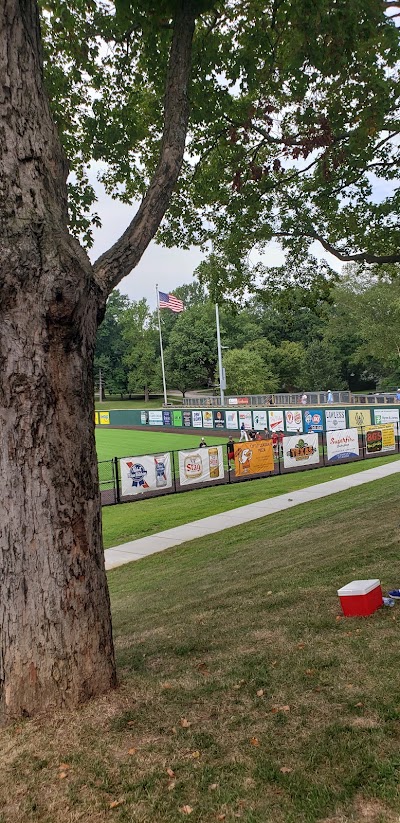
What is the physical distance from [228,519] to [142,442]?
26666mm

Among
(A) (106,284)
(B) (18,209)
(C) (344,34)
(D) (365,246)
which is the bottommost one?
(A) (106,284)

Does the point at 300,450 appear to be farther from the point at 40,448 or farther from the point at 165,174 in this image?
the point at 40,448

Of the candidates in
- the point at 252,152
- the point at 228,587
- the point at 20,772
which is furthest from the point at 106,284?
the point at 252,152

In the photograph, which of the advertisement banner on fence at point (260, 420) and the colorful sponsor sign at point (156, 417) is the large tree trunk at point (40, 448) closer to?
the advertisement banner on fence at point (260, 420)

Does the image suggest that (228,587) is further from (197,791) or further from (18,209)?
(18,209)

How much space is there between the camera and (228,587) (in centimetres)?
754

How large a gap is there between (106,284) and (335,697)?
3257 millimetres

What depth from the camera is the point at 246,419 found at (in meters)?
37.2

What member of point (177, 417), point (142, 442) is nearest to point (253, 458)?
point (142, 442)

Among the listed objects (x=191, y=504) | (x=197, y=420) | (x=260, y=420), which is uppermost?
(x=260, y=420)

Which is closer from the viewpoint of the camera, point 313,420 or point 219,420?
point 313,420

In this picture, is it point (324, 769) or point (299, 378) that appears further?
point (299, 378)

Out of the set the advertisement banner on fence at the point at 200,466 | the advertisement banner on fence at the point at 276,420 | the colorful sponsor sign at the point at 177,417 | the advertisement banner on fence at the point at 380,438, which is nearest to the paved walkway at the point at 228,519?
the advertisement banner on fence at the point at 200,466

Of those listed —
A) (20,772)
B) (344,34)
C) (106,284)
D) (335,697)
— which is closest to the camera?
(20,772)
